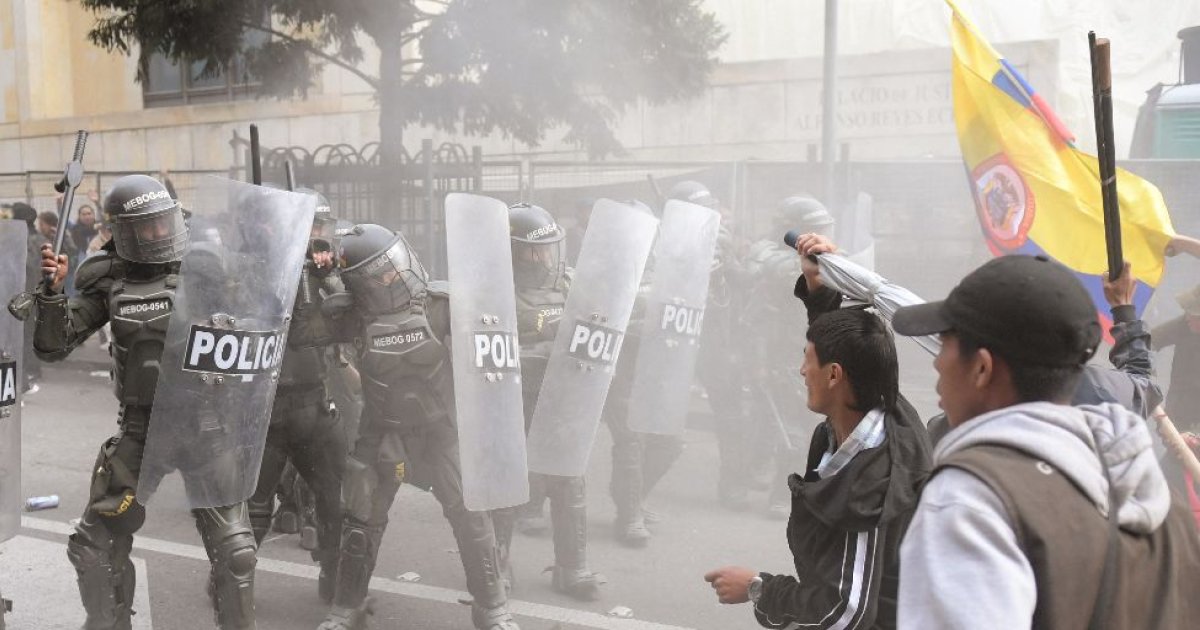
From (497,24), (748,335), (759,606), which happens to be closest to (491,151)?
(497,24)

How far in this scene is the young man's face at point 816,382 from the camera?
2289 mm

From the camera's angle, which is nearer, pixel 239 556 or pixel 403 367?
pixel 239 556

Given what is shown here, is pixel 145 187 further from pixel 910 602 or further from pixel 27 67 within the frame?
pixel 27 67

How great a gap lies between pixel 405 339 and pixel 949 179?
6.34m

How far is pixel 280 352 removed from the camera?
397cm

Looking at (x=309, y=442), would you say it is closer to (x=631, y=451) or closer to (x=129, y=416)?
(x=129, y=416)

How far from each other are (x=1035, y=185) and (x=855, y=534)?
2.42 m

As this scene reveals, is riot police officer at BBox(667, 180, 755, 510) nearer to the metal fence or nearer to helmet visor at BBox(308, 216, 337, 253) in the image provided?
helmet visor at BBox(308, 216, 337, 253)

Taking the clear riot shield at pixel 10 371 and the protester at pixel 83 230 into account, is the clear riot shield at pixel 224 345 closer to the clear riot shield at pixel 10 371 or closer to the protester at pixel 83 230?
the clear riot shield at pixel 10 371

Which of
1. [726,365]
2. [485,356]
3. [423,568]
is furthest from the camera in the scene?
[726,365]

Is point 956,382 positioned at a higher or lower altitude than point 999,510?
higher

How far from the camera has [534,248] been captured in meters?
5.12

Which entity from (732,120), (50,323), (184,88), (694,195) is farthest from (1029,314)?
(184,88)

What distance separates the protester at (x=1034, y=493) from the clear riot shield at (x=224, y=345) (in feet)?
9.06
